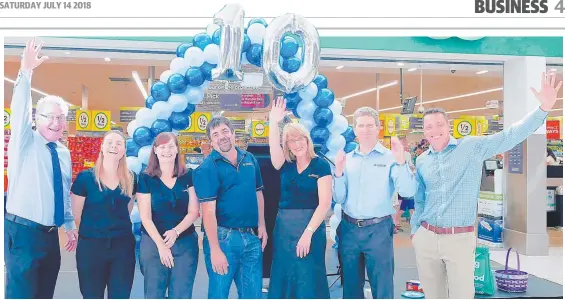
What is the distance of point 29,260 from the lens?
8.67 ft

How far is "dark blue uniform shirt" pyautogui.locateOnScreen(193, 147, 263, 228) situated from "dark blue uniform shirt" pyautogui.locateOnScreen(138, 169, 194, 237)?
0.29ft

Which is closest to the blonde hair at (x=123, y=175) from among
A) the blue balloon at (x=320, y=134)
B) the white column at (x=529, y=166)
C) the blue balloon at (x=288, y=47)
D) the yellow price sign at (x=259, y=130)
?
the blue balloon at (x=288, y=47)

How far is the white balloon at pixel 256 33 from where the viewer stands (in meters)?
2.90

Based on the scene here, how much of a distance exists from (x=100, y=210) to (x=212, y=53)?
112 cm

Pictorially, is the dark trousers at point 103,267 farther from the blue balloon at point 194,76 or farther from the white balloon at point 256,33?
the white balloon at point 256,33

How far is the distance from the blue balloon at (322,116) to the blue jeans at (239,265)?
880mm

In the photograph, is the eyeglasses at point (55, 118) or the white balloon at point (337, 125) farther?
the white balloon at point (337, 125)

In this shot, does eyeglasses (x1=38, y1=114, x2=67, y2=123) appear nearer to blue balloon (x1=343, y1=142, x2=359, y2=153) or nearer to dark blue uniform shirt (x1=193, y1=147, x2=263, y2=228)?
dark blue uniform shirt (x1=193, y1=147, x2=263, y2=228)

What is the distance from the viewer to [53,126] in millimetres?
2736

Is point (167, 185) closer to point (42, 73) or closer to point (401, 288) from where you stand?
point (401, 288)

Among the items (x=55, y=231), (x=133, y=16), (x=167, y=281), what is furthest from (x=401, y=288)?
(x=133, y=16)

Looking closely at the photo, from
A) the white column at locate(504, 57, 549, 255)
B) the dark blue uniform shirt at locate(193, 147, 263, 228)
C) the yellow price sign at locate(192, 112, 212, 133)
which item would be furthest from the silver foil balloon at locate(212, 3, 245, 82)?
the yellow price sign at locate(192, 112, 212, 133)

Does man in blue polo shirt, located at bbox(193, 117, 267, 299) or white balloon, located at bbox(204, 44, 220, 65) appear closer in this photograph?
man in blue polo shirt, located at bbox(193, 117, 267, 299)

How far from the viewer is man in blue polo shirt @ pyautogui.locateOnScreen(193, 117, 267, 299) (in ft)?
8.82
